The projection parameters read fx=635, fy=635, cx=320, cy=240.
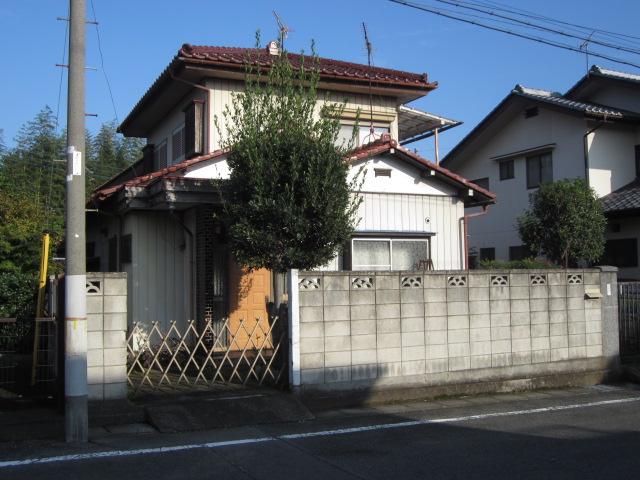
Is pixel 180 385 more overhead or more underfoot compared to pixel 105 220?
more underfoot

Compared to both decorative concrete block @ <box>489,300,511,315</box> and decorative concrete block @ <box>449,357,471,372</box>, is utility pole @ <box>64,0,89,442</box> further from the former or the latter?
decorative concrete block @ <box>489,300,511,315</box>

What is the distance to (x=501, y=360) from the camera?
10188 millimetres

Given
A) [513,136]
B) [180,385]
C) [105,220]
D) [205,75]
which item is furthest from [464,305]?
[513,136]

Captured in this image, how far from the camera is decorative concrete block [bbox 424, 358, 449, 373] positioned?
9594 millimetres

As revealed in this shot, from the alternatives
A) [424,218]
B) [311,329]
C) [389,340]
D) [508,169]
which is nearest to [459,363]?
[389,340]

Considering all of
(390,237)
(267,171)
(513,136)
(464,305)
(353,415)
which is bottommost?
(353,415)

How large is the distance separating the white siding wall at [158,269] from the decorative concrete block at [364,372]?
4.92m

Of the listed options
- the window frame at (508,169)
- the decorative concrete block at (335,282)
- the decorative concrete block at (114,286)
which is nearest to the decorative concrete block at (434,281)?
the decorative concrete block at (335,282)

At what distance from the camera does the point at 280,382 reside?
895cm

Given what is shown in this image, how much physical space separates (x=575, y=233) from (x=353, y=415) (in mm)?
10310

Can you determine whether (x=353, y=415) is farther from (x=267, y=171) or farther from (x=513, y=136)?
(x=513, y=136)

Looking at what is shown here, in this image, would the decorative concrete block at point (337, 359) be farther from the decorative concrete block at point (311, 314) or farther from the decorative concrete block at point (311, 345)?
the decorative concrete block at point (311, 314)

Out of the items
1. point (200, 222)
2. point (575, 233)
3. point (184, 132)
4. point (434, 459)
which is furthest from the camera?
point (575, 233)

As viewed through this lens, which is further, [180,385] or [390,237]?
[390,237]
